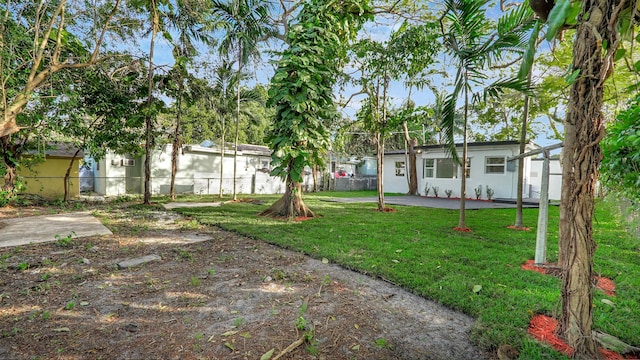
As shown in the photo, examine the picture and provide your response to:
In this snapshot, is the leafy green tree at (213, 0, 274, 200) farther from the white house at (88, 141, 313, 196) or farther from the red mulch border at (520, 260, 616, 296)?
the white house at (88, 141, 313, 196)

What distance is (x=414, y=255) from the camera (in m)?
4.04

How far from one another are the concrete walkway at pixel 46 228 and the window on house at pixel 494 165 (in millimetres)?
14734

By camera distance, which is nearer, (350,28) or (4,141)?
(350,28)

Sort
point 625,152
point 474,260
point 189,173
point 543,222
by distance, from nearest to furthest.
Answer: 1. point 625,152
2. point 543,222
3. point 474,260
4. point 189,173

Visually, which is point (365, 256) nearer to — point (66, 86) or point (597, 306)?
point (597, 306)

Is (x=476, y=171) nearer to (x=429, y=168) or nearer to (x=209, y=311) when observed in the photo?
(x=429, y=168)

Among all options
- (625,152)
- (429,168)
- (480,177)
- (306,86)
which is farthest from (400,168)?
(625,152)

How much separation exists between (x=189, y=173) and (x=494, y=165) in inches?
620

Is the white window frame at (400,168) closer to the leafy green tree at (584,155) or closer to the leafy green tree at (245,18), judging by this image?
the leafy green tree at (245,18)

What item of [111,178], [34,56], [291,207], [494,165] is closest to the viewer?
[34,56]

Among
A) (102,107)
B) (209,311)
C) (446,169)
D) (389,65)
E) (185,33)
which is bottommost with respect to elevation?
(209,311)

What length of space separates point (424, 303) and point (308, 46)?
18.0 ft

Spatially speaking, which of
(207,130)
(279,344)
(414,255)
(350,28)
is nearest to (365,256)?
(414,255)

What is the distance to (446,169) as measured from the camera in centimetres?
1509
